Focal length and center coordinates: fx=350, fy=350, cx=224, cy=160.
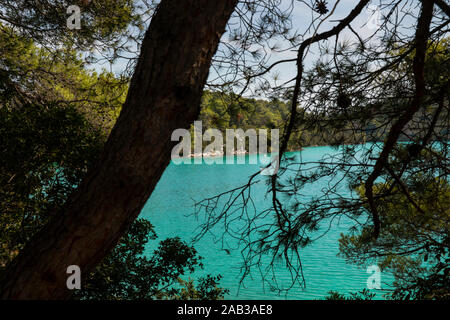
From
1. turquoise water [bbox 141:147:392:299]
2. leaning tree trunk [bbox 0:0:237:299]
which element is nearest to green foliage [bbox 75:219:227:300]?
turquoise water [bbox 141:147:392:299]

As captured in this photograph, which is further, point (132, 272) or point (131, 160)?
point (132, 272)

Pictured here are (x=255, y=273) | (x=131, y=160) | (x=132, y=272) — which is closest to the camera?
(x=131, y=160)

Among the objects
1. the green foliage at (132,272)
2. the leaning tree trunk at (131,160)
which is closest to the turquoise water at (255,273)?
the green foliage at (132,272)

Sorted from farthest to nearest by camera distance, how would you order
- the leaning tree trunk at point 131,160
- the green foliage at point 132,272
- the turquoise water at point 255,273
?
the turquoise water at point 255,273 < the green foliage at point 132,272 < the leaning tree trunk at point 131,160

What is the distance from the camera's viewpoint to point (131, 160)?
3.29 ft

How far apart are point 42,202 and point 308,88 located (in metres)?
1.99

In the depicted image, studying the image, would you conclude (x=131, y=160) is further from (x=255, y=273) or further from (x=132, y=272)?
(x=255, y=273)

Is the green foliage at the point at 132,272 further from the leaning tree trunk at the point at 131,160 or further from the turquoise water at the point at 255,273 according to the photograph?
the leaning tree trunk at the point at 131,160

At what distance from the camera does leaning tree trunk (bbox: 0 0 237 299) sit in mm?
996

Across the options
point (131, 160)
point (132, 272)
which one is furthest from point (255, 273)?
point (131, 160)

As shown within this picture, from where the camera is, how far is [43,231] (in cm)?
106

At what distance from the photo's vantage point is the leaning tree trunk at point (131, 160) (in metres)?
1.00

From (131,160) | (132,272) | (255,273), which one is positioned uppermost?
(131,160)
